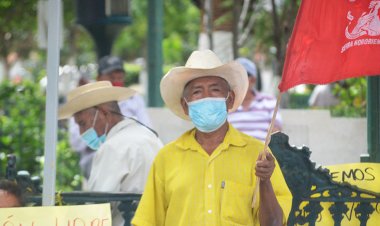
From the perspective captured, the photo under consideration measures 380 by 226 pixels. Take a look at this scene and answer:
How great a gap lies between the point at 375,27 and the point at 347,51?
7.3 inches

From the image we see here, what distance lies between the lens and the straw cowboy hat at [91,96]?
22.0 ft

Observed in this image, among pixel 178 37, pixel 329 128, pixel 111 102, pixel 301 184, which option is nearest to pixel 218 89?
pixel 301 184

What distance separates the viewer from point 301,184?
5.77 metres

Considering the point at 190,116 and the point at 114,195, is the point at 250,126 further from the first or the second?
the point at 190,116

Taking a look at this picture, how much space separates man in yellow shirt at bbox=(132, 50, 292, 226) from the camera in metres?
4.72

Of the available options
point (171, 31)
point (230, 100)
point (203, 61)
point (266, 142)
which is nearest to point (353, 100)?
point (230, 100)

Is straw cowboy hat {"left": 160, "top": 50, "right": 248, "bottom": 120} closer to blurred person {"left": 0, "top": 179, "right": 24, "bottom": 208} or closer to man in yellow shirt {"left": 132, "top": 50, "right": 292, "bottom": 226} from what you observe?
man in yellow shirt {"left": 132, "top": 50, "right": 292, "bottom": 226}

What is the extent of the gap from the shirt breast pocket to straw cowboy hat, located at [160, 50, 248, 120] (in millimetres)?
499

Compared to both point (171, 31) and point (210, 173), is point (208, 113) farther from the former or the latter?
point (171, 31)

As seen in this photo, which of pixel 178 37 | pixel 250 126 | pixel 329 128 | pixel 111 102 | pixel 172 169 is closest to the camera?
pixel 172 169

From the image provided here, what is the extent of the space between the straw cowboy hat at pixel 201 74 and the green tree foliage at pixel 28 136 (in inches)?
235

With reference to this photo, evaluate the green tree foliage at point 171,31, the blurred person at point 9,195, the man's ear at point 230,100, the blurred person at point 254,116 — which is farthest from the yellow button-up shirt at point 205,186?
the green tree foliage at point 171,31

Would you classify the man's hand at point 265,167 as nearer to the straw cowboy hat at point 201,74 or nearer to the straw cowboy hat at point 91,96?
the straw cowboy hat at point 201,74

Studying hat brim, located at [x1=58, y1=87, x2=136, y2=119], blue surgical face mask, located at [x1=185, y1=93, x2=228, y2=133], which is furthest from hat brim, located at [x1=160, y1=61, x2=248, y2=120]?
hat brim, located at [x1=58, y1=87, x2=136, y2=119]
